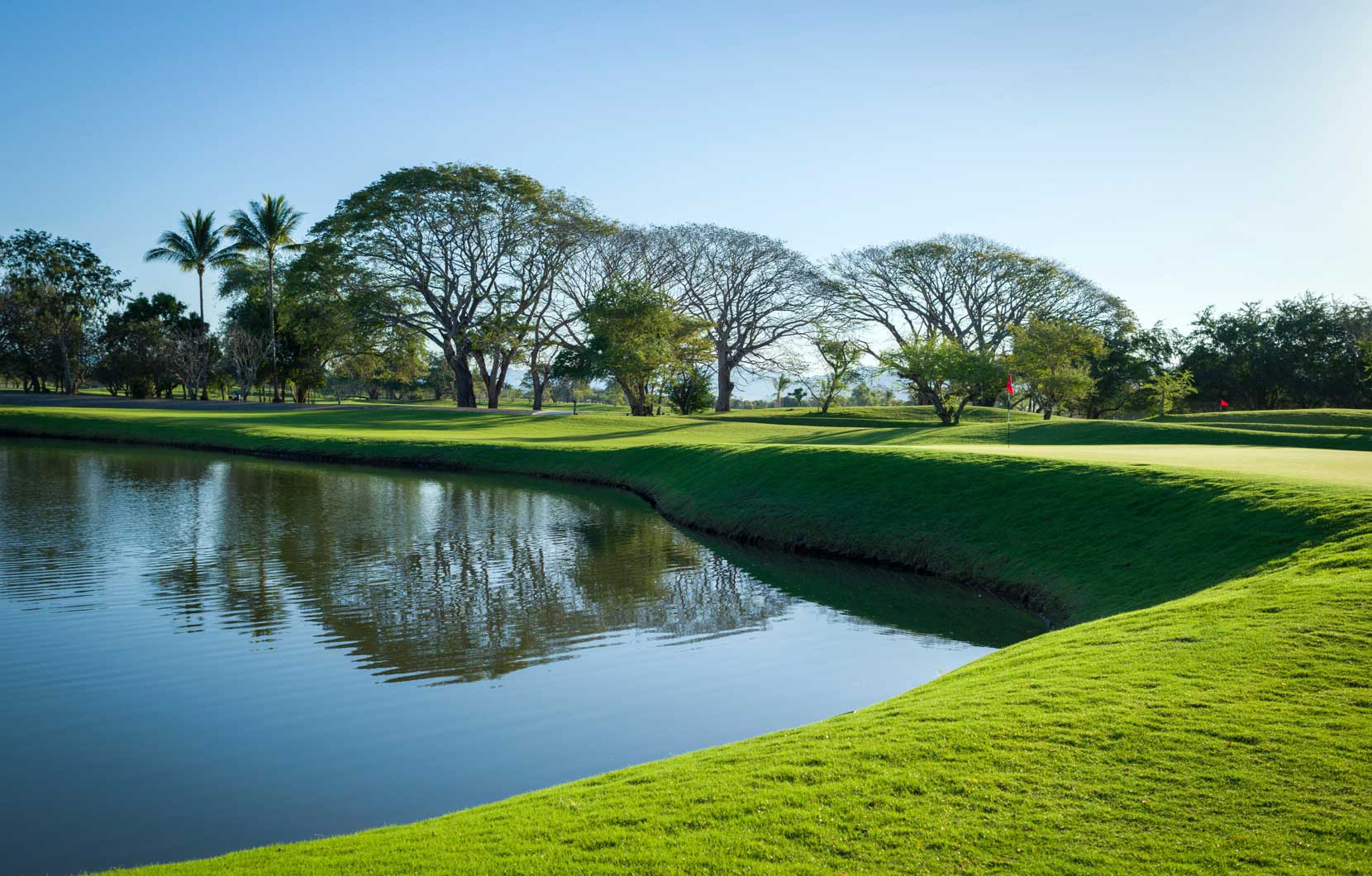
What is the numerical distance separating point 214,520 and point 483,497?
346 inches

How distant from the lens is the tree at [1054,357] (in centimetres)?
5853

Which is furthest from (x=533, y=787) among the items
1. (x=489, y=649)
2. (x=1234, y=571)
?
(x=1234, y=571)

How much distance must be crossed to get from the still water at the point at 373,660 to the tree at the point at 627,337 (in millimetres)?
35160

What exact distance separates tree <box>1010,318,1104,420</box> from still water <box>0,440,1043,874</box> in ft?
140

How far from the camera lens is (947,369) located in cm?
5231

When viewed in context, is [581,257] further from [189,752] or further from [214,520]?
[189,752]

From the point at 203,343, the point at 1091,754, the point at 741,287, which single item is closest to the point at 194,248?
Answer: the point at 203,343

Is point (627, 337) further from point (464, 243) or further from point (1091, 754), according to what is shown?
point (1091, 754)

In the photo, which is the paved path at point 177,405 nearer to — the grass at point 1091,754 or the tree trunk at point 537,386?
the tree trunk at point 537,386

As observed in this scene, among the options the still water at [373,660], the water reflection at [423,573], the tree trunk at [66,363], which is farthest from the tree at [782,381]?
the tree trunk at [66,363]

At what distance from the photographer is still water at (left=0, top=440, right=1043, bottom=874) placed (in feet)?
26.3

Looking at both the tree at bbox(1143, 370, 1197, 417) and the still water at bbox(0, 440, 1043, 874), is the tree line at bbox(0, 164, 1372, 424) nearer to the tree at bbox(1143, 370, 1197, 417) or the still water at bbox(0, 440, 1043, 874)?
the tree at bbox(1143, 370, 1197, 417)

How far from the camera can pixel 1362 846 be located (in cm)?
497

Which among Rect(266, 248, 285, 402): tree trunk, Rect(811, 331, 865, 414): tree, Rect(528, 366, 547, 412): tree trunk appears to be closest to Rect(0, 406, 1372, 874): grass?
Rect(811, 331, 865, 414): tree
